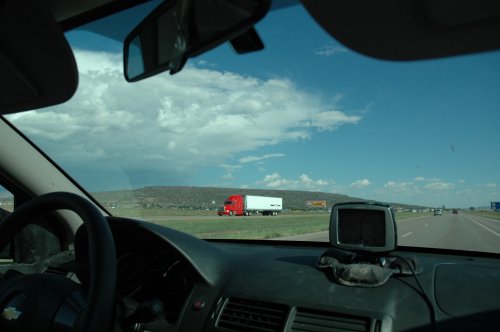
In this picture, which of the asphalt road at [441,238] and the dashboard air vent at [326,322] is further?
the asphalt road at [441,238]

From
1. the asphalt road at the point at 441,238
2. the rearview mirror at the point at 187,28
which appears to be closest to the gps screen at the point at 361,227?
the asphalt road at the point at 441,238

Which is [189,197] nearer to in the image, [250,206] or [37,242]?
[37,242]

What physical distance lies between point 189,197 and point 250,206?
3049 mm

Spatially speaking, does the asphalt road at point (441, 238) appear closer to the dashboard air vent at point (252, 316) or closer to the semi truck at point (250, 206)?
the dashboard air vent at point (252, 316)

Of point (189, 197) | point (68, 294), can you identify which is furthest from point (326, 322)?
point (189, 197)

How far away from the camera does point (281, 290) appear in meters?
3.18

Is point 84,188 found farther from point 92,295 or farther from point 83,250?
point 92,295

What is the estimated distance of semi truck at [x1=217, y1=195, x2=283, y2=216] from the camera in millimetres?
6598

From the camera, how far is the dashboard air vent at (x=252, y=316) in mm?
2967

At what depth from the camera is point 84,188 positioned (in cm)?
434

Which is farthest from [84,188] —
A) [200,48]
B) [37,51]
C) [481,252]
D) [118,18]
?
[481,252]

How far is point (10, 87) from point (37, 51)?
42cm

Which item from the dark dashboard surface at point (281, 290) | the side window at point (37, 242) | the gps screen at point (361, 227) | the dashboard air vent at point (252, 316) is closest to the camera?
the dark dashboard surface at point (281, 290)

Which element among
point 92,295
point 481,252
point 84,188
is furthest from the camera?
point 84,188
